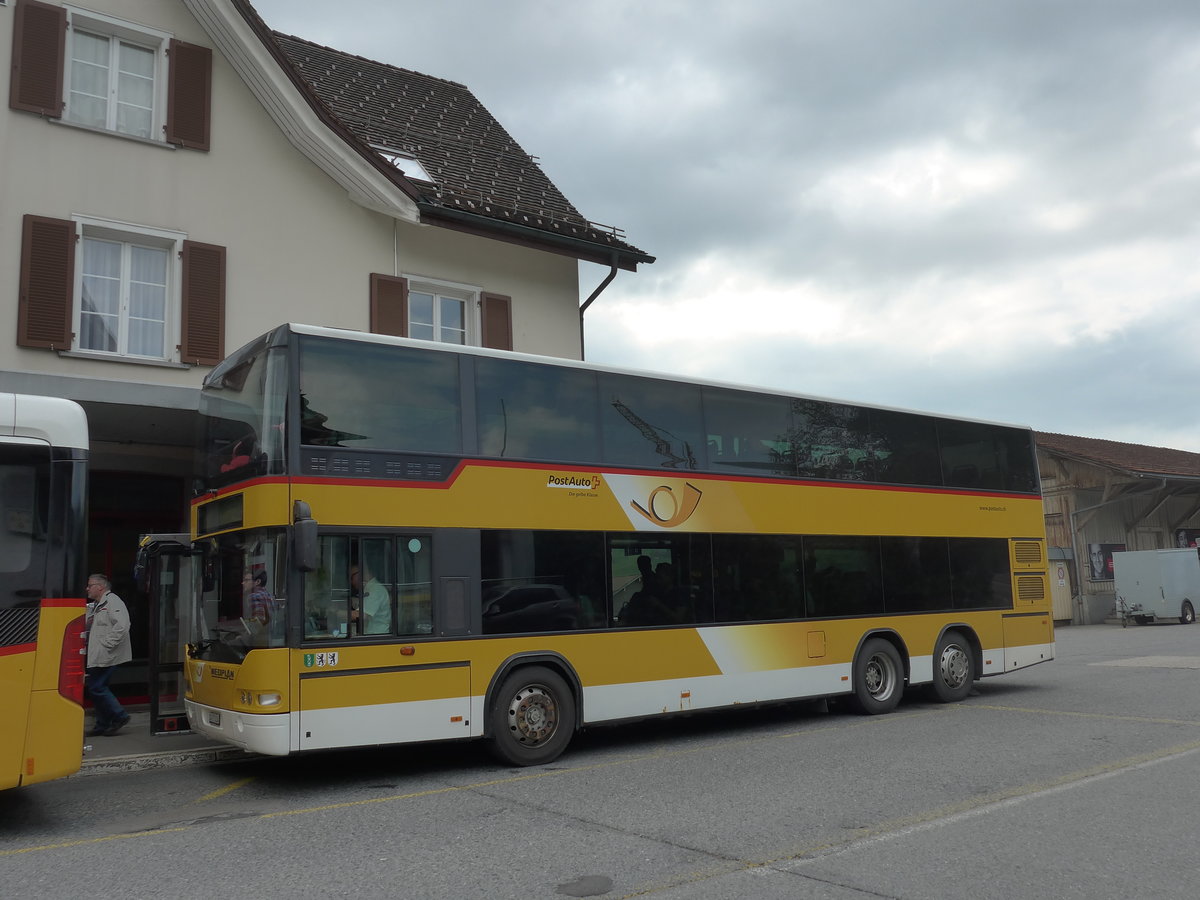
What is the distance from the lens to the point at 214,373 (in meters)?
9.73

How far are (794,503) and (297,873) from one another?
24.6 ft

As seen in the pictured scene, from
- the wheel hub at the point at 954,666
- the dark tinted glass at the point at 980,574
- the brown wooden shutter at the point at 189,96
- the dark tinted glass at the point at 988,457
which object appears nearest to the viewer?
the brown wooden shutter at the point at 189,96

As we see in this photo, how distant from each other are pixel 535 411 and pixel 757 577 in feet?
11.2

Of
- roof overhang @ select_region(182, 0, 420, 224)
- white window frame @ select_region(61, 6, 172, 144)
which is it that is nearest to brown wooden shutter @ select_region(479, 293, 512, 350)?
roof overhang @ select_region(182, 0, 420, 224)

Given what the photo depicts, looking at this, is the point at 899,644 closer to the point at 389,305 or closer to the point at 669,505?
the point at 669,505

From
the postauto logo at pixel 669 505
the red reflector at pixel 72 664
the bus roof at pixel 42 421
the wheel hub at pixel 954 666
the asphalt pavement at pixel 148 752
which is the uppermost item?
the bus roof at pixel 42 421

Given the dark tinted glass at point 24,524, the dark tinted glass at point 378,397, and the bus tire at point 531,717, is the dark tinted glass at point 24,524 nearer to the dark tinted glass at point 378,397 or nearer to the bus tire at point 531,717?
the dark tinted glass at point 378,397

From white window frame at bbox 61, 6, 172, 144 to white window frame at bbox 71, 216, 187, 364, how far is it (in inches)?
49.2

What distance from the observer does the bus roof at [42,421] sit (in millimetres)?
7133

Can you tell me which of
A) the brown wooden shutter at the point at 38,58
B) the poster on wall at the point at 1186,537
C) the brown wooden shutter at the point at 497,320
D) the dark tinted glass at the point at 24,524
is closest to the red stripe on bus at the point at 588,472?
the dark tinted glass at the point at 24,524

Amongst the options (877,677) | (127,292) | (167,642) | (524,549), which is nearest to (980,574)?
(877,677)

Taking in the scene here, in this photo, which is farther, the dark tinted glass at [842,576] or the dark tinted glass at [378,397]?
the dark tinted glass at [842,576]

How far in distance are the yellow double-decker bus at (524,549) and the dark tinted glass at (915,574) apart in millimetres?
36

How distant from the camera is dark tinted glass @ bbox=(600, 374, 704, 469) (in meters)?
10.4
